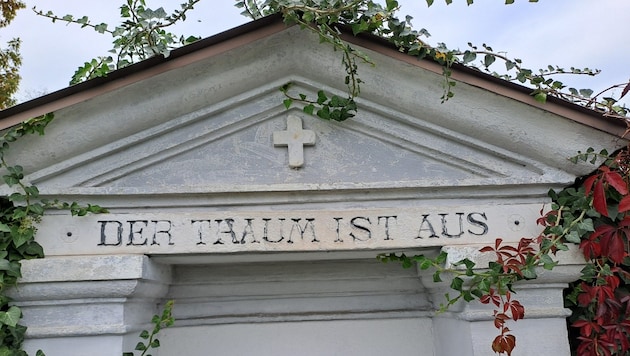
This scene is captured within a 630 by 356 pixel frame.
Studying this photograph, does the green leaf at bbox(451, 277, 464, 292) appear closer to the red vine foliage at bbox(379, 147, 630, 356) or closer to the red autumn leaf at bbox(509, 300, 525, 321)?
the red vine foliage at bbox(379, 147, 630, 356)

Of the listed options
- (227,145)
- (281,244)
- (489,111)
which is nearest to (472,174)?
(489,111)

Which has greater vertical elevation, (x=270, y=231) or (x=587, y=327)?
(x=270, y=231)

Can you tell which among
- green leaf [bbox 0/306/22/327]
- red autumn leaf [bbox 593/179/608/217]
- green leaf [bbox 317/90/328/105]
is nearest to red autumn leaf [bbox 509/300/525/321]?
red autumn leaf [bbox 593/179/608/217]

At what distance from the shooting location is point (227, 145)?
2684 mm

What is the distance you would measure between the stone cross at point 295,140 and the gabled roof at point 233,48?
472 mm

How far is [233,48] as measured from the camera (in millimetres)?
2475

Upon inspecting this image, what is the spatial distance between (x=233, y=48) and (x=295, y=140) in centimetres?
53

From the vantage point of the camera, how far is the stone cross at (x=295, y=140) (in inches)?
103

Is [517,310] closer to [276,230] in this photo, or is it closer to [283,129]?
[276,230]

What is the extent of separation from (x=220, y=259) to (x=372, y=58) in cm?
125

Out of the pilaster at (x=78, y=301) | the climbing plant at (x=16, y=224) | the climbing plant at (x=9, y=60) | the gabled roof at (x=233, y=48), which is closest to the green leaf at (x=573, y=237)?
the gabled roof at (x=233, y=48)

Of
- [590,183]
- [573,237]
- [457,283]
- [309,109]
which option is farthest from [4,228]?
[590,183]

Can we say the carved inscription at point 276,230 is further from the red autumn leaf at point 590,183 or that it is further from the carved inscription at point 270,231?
the red autumn leaf at point 590,183

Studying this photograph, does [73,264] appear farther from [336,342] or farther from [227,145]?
[336,342]
